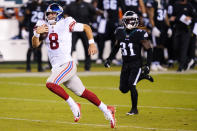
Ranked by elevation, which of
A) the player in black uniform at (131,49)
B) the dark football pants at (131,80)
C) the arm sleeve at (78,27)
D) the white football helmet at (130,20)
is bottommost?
the dark football pants at (131,80)

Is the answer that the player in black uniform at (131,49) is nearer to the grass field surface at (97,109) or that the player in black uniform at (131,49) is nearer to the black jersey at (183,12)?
the grass field surface at (97,109)

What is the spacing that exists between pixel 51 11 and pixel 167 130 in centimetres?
227

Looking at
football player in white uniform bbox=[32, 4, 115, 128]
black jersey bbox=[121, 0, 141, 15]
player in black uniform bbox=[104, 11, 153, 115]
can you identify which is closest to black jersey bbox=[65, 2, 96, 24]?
black jersey bbox=[121, 0, 141, 15]

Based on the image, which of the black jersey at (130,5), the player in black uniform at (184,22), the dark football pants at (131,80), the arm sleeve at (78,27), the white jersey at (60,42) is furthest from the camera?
the black jersey at (130,5)

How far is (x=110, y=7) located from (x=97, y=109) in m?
8.21

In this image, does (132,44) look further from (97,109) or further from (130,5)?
(130,5)

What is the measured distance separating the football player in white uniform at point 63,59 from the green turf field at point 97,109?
0.37 m

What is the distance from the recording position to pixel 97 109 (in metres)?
10.9

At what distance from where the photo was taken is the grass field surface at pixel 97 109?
9.00 meters

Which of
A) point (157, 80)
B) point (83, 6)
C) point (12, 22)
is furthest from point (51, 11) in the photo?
point (12, 22)

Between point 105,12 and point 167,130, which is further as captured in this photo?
point 105,12

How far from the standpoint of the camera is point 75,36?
17609 mm

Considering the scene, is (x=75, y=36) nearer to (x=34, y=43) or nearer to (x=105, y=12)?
(x=105, y=12)

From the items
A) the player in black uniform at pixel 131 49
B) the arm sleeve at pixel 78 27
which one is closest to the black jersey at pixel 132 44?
the player in black uniform at pixel 131 49
